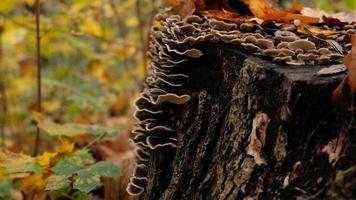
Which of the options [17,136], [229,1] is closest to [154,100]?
[229,1]

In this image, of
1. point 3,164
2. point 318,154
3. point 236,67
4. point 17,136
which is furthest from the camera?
point 17,136

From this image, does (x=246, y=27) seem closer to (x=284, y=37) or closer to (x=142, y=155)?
(x=284, y=37)

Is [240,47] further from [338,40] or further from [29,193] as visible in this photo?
[29,193]

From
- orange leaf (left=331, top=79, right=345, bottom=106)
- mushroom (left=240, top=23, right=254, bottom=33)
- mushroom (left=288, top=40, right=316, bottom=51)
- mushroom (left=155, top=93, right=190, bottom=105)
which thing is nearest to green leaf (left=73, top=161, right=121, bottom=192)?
mushroom (left=155, top=93, right=190, bottom=105)

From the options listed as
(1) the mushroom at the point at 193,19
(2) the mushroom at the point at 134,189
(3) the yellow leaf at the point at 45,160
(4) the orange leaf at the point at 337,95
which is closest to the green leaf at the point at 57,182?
(3) the yellow leaf at the point at 45,160

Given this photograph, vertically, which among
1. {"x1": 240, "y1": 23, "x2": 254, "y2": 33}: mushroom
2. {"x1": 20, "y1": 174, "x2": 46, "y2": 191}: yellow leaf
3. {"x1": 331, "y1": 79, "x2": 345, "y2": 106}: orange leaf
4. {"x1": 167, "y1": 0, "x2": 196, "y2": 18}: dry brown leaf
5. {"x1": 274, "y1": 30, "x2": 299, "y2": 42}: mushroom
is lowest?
{"x1": 20, "y1": 174, "x2": 46, "y2": 191}: yellow leaf

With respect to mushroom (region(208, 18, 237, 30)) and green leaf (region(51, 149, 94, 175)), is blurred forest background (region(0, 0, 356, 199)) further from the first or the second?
mushroom (region(208, 18, 237, 30))
